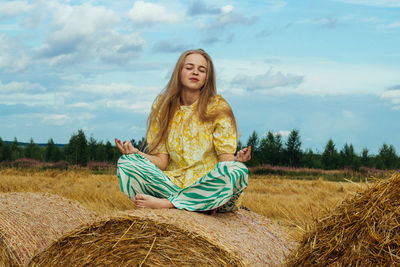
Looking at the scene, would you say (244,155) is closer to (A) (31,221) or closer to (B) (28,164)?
(A) (31,221)

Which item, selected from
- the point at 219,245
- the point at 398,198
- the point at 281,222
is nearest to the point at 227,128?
the point at 219,245

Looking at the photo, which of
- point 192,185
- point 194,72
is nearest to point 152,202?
point 192,185

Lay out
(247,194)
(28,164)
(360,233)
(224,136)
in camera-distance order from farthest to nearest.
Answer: (28,164)
(247,194)
(224,136)
(360,233)

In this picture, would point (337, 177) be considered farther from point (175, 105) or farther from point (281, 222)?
point (175, 105)

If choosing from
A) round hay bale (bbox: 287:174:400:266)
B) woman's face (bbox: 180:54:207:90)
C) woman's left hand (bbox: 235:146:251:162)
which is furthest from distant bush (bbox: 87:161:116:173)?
round hay bale (bbox: 287:174:400:266)

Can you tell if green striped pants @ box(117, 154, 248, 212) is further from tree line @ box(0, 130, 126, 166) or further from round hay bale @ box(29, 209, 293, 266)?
tree line @ box(0, 130, 126, 166)

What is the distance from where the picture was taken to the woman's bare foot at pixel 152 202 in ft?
11.4

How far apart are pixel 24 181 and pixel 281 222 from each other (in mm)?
5762

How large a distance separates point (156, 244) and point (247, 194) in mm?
5598

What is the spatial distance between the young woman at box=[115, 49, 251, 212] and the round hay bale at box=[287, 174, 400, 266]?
0.77m

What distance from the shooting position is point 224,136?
12.5 ft

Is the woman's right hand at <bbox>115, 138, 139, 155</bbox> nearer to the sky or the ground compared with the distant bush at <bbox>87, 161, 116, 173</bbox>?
nearer to the sky

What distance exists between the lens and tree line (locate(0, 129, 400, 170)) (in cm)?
1522

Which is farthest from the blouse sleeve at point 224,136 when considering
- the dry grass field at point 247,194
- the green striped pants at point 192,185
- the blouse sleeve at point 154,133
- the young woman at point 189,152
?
the dry grass field at point 247,194
